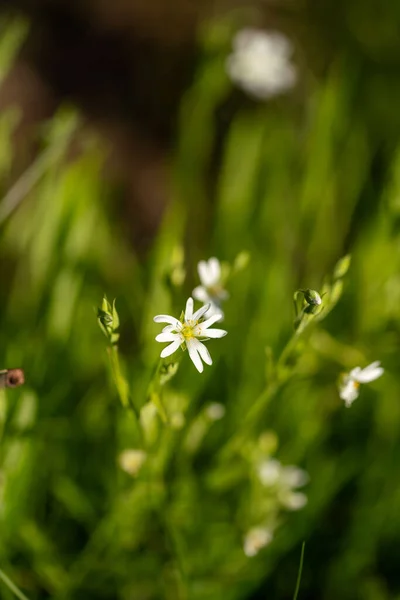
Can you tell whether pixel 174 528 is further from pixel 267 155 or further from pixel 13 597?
pixel 267 155

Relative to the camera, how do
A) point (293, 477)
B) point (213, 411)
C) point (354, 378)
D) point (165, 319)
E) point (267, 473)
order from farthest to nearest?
point (293, 477), point (267, 473), point (213, 411), point (354, 378), point (165, 319)

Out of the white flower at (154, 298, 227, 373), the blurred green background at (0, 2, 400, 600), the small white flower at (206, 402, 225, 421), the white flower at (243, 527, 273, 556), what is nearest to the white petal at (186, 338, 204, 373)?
the white flower at (154, 298, 227, 373)

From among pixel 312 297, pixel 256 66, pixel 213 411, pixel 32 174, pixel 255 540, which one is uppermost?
pixel 256 66

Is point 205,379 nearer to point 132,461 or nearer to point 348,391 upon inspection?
point 132,461

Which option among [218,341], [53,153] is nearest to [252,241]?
[218,341]

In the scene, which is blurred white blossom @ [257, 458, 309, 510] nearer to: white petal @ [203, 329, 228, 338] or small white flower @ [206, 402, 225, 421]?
small white flower @ [206, 402, 225, 421]

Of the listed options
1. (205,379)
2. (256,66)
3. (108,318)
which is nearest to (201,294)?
(108,318)

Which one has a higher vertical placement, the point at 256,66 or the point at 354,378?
the point at 256,66
